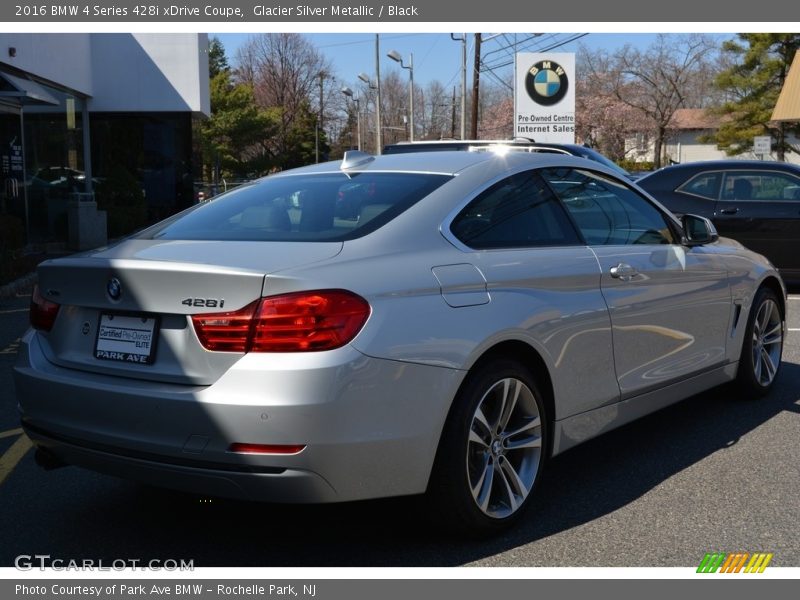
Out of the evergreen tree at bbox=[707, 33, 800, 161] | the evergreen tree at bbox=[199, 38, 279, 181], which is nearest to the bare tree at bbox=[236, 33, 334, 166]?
the evergreen tree at bbox=[199, 38, 279, 181]

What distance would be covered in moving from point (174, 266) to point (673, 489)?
2654 millimetres

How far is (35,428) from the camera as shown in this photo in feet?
13.0

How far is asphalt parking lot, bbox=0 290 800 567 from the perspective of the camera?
3.86 metres

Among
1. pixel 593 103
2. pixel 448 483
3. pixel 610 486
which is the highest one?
pixel 593 103

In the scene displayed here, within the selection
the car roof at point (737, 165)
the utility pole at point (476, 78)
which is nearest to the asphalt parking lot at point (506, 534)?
the car roof at point (737, 165)

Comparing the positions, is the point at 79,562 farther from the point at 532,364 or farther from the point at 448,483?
the point at 532,364

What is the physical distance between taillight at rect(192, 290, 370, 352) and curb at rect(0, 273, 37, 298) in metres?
9.98

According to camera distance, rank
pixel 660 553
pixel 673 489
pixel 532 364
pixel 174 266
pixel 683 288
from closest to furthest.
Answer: pixel 174 266, pixel 660 553, pixel 532 364, pixel 673 489, pixel 683 288

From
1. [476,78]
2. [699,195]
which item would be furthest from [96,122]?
[699,195]

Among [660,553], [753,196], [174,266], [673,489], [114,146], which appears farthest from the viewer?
[114,146]

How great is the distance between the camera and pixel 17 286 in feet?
42.2

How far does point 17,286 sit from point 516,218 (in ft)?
33.4

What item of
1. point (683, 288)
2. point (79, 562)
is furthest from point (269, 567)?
point (683, 288)

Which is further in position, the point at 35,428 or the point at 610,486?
the point at 610,486
